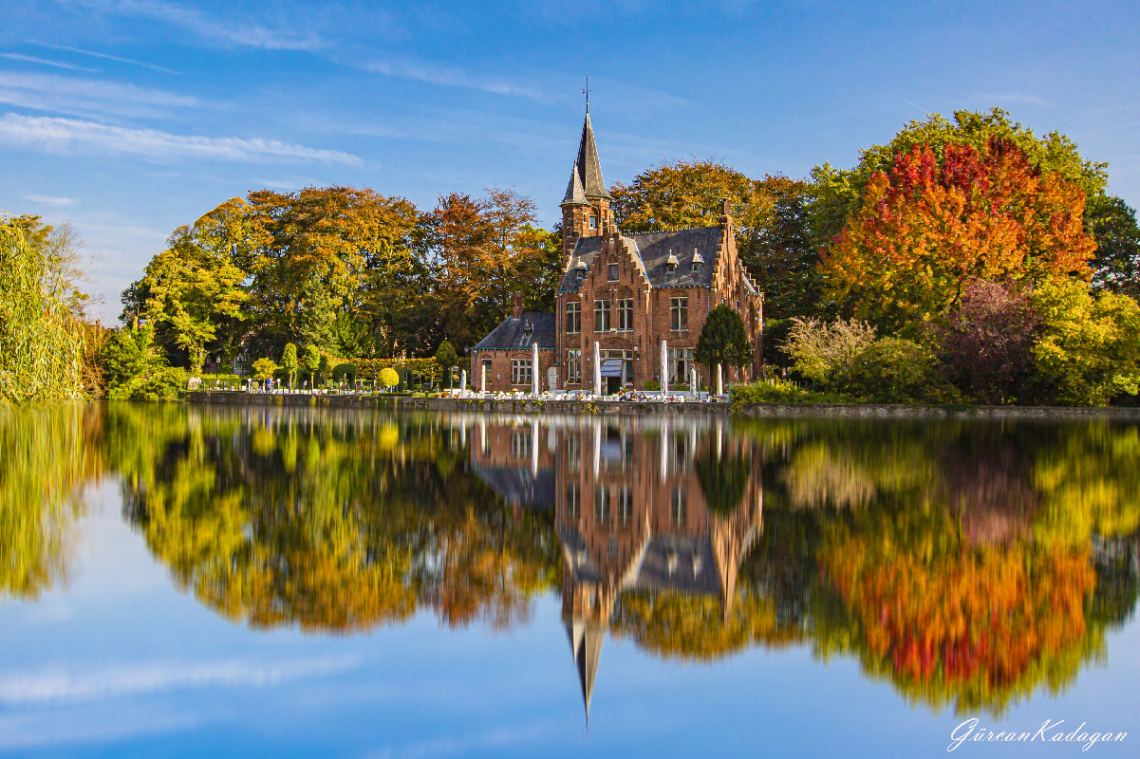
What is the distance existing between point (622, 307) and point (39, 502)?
34743mm

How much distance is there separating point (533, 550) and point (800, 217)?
145 ft

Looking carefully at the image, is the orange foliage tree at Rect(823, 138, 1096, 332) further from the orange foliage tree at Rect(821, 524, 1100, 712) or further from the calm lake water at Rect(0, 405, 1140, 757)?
the orange foliage tree at Rect(821, 524, 1100, 712)

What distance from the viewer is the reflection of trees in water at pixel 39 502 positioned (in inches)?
292

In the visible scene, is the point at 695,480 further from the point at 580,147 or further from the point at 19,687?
the point at 580,147

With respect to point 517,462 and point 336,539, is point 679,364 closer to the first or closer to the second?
point 517,462

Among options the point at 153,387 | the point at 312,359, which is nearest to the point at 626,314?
the point at 312,359

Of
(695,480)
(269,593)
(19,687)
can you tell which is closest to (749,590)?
(269,593)

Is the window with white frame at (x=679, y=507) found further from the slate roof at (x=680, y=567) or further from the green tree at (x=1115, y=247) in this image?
the green tree at (x=1115, y=247)

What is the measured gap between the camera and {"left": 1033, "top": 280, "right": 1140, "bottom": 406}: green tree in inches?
1136

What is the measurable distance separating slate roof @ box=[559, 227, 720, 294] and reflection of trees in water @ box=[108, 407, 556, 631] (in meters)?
28.0

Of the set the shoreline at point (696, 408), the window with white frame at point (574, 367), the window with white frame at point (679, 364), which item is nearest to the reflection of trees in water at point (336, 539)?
the shoreline at point (696, 408)

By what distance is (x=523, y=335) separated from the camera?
47312 mm

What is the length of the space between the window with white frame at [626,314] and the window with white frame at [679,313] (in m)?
1.92

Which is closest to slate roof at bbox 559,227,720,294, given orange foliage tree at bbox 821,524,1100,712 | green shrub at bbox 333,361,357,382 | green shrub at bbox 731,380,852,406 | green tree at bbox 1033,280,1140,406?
green shrub at bbox 731,380,852,406
